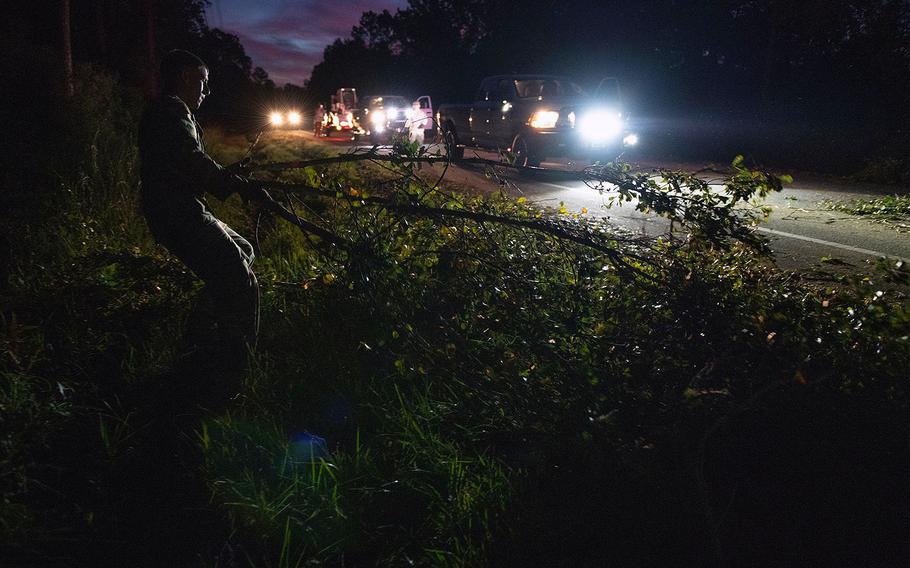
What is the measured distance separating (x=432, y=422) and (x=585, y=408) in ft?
2.59

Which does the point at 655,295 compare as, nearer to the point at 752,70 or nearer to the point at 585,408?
the point at 585,408

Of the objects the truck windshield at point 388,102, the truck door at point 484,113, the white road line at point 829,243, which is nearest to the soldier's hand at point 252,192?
the white road line at point 829,243

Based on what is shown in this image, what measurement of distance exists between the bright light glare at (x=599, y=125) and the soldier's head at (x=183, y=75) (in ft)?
29.2

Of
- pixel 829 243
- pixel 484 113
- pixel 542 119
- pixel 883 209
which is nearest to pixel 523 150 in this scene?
pixel 542 119

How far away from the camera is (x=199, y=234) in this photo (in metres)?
3.13

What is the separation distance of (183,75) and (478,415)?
2.50 metres

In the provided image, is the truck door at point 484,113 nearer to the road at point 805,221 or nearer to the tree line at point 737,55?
the road at point 805,221

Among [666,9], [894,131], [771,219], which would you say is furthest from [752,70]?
[771,219]

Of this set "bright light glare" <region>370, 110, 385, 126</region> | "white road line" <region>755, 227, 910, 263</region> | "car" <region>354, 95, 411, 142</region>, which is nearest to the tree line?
"car" <region>354, 95, 411, 142</region>

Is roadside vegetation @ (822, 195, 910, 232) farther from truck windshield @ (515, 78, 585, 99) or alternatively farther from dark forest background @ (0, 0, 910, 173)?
truck windshield @ (515, 78, 585, 99)

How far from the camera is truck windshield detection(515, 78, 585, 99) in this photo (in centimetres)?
1254

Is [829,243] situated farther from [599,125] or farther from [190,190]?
[190,190]

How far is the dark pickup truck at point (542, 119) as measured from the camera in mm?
10992

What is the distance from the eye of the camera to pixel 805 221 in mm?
7195
